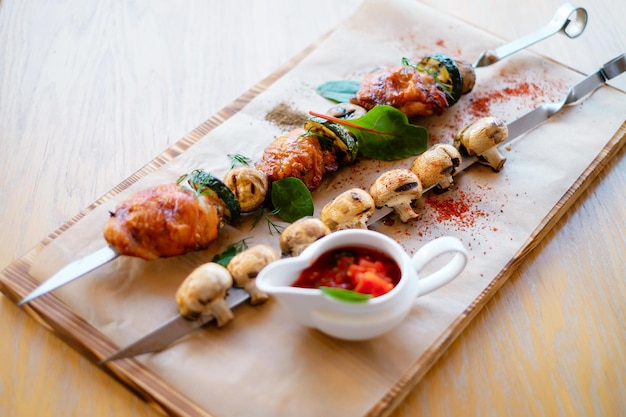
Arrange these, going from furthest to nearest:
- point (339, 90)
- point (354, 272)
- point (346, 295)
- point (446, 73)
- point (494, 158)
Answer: point (339, 90), point (446, 73), point (494, 158), point (354, 272), point (346, 295)

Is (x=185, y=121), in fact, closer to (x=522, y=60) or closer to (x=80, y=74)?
(x=80, y=74)

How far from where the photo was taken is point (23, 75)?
2930mm

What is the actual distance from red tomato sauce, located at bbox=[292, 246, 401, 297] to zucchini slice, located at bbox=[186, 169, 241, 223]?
1.52ft

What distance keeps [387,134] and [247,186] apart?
68 cm

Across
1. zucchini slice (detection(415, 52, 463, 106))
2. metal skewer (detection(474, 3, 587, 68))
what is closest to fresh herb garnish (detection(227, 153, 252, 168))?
zucchini slice (detection(415, 52, 463, 106))

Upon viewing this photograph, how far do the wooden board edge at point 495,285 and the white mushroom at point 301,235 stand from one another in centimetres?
53

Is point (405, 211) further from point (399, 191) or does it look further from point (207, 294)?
point (207, 294)

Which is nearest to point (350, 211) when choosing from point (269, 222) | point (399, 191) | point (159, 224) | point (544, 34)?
point (399, 191)

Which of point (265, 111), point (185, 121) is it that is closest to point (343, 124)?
point (265, 111)

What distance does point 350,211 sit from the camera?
2.20 metres

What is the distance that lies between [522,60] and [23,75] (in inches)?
97.2

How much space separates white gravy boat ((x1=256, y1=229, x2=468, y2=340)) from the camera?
1.79 metres

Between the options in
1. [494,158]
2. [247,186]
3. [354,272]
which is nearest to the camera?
[354,272]

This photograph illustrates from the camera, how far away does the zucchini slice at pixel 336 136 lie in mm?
2441
